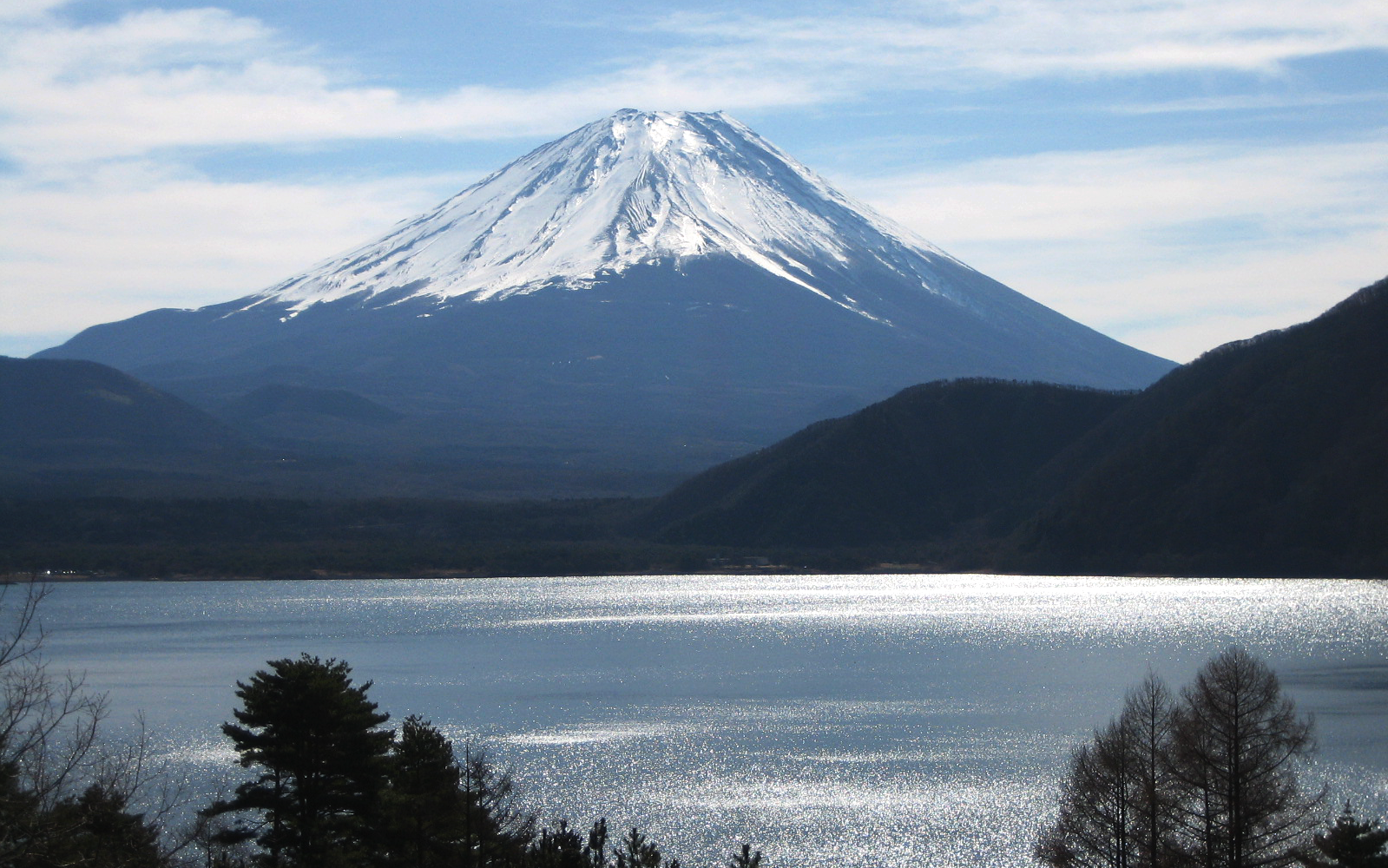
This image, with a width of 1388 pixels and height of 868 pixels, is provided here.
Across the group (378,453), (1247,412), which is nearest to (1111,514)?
(1247,412)

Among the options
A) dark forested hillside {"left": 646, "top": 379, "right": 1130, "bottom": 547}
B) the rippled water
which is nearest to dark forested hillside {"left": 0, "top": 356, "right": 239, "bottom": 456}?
dark forested hillside {"left": 646, "top": 379, "right": 1130, "bottom": 547}

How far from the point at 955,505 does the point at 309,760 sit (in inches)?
3894

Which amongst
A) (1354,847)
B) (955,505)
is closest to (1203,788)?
(1354,847)

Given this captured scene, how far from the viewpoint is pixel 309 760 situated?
58.5ft

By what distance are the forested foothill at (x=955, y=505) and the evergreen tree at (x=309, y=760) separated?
73536mm

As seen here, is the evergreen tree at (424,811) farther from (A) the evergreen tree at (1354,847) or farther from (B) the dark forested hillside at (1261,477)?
(B) the dark forested hillside at (1261,477)

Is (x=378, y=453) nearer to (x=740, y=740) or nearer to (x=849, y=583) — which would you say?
(x=849, y=583)

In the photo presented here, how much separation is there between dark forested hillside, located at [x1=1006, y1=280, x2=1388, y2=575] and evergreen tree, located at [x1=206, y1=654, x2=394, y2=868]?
73.2m

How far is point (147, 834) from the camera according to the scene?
15.3 meters

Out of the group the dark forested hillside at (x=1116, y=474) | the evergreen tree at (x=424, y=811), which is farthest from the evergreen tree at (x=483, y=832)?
the dark forested hillside at (x=1116, y=474)

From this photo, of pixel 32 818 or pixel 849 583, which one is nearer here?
pixel 32 818

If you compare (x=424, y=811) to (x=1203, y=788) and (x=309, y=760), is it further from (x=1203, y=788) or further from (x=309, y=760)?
(x=1203, y=788)

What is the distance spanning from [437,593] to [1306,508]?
5754 cm

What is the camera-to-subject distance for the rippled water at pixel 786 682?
102 ft
